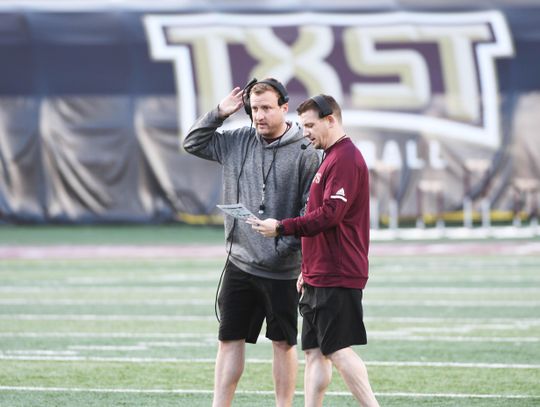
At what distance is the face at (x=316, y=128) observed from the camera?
21.5 ft

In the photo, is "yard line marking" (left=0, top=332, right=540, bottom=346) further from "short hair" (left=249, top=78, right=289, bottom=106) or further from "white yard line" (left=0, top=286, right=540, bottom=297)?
"short hair" (left=249, top=78, right=289, bottom=106)

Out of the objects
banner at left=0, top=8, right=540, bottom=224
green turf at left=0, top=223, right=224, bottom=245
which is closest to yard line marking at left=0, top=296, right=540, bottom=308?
green turf at left=0, top=223, right=224, bottom=245

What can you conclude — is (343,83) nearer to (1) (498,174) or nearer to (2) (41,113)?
(1) (498,174)

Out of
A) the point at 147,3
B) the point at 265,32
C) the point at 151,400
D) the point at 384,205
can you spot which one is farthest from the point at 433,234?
the point at 151,400

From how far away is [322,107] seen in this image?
6539 mm

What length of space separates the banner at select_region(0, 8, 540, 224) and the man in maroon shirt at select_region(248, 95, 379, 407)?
62.2ft

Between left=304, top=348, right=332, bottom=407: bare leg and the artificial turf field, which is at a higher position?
left=304, top=348, right=332, bottom=407: bare leg

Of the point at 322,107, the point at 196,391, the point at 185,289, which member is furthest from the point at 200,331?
the point at 322,107

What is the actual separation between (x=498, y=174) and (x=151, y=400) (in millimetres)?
18073

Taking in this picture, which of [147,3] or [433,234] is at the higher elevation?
[147,3]

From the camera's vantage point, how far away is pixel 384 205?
2547 cm

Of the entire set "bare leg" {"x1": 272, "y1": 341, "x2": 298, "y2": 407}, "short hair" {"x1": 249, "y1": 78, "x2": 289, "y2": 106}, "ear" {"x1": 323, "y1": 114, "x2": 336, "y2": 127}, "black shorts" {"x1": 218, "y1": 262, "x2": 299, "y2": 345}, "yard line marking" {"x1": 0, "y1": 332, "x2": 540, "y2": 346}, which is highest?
"short hair" {"x1": 249, "y1": 78, "x2": 289, "y2": 106}

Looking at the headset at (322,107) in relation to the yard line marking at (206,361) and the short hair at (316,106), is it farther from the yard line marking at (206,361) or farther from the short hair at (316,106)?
the yard line marking at (206,361)

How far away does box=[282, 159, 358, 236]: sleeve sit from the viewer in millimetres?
6371
